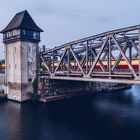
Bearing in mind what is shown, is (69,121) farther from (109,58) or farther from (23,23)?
(23,23)

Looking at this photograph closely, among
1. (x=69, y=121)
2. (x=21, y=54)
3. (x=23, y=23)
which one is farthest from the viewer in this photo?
(x=23, y=23)

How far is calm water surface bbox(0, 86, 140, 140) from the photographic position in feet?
115

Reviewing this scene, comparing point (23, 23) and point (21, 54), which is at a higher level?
point (23, 23)

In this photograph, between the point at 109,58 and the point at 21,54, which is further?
the point at 21,54

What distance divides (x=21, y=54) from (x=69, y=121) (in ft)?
88.2

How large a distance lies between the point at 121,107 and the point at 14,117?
24.1 m

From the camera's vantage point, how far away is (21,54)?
62250mm

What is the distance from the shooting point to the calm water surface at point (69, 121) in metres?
35.1

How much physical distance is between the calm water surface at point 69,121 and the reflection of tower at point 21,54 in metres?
6.39

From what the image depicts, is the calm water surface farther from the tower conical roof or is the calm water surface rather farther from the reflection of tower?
the tower conical roof

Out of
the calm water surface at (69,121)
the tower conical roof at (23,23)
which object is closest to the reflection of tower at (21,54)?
the tower conical roof at (23,23)

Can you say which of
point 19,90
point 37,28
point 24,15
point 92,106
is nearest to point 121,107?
point 92,106

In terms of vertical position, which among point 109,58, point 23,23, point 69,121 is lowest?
point 69,121

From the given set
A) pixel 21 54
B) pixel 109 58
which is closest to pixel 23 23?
pixel 21 54
